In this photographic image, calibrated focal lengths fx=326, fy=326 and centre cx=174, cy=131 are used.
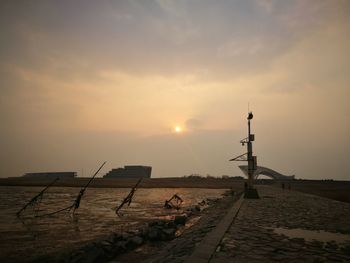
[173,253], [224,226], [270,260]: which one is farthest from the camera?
[224,226]

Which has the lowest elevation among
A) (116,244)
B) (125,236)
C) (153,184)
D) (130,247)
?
(130,247)

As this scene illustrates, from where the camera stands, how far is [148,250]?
42.1ft

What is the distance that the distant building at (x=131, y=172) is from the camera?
6668 inches

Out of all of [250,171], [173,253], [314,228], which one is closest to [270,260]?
[173,253]

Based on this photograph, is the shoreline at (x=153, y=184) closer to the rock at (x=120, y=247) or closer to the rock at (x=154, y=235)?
the rock at (x=154, y=235)

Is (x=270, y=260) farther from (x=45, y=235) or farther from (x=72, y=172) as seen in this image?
(x=72, y=172)

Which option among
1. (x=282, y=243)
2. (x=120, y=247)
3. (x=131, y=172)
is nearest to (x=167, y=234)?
(x=120, y=247)

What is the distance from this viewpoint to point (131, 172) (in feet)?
559

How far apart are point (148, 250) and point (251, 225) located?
415 cm

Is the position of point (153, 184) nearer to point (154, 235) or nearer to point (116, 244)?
point (154, 235)

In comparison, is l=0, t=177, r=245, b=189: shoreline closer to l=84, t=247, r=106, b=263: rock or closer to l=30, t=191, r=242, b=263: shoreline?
l=30, t=191, r=242, b=263: shoreline

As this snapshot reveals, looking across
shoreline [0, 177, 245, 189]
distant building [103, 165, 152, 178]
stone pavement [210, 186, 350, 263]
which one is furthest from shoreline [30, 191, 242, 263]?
distant building [103, 165, 152, 178]

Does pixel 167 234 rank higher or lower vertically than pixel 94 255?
higher

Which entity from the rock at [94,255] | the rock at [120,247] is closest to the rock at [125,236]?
the rock at [120,247]
